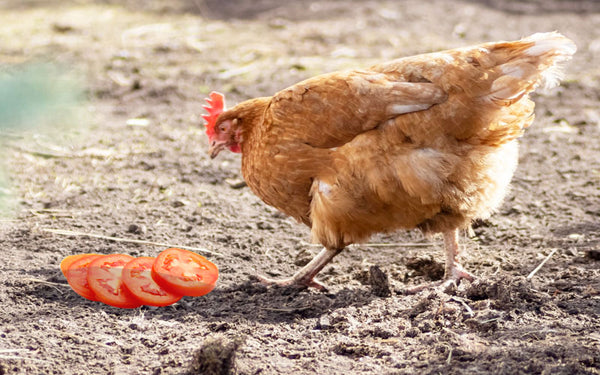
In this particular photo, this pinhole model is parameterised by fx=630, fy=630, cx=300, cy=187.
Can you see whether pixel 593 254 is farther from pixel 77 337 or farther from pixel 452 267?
pixel 77 337

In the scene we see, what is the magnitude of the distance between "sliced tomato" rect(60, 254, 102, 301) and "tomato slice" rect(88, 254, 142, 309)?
0.04 meters

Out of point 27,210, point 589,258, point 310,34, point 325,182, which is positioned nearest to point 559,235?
point 589,258

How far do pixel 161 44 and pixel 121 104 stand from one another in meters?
1.85

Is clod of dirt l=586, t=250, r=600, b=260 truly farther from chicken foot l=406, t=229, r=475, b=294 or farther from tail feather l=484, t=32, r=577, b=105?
tail feather l=484, t=32, r=577, b=105

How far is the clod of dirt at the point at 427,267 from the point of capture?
368cm

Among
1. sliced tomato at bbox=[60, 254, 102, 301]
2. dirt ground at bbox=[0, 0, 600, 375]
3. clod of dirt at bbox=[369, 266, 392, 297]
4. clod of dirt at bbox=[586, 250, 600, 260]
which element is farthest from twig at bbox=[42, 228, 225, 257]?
clod of dirt at bbox=[586, 250, 600, 260]

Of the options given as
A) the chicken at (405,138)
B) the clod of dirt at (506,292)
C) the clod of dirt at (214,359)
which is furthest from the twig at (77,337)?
the clod of dirt at (506,292)

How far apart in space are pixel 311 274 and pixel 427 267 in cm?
74

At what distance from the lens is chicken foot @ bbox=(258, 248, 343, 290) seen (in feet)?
11.4

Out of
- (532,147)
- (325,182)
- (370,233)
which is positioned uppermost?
(325,182)

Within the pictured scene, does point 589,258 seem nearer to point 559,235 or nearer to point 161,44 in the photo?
point 559,235

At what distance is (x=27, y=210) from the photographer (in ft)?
13.7

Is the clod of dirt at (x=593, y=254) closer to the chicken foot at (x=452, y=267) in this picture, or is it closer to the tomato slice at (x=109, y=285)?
the chicken foot at (x=452, y=267)

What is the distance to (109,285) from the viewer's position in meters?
3.19
